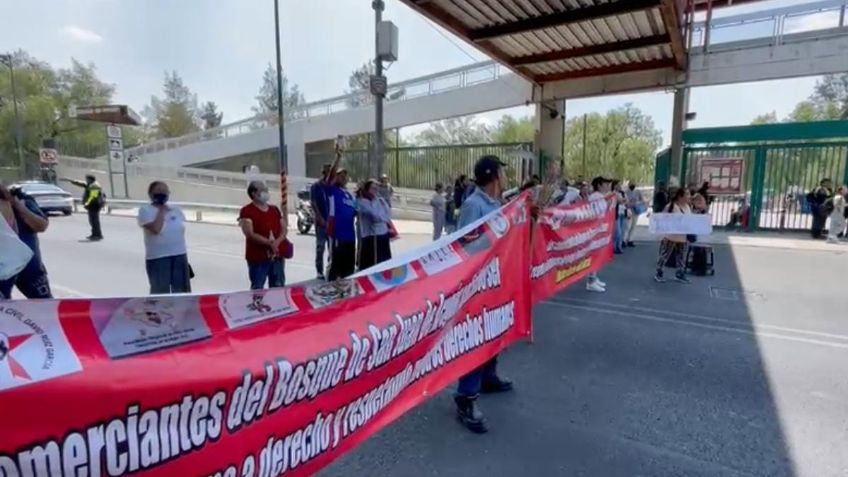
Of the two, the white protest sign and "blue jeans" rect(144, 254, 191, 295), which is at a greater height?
the white protest sign

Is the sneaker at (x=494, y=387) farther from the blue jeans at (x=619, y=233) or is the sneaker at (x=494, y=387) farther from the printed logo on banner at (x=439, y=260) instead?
the blue jeans at (x=619, y=233)

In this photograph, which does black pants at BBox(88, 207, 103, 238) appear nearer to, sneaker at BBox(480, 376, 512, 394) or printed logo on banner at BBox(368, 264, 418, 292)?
sneaker at BBox(480, 376, 512, 394)

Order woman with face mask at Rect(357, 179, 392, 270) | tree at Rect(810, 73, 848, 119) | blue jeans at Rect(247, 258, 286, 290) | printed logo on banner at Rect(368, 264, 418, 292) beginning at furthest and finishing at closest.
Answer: tree at Rect(810, 73, 848, 119) → woman with face mask at Rect(357, 179, 392, 270) → blue jeans at Rect(247, 258, 286, 290) → printed logo on banner at Rect(368, 264, 418, 292)

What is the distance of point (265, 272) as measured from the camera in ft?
17.3

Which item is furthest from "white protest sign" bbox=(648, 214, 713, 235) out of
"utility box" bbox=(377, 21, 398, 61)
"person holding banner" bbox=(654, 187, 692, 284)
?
"utility box" bbox=(377, 21, 398, 61)

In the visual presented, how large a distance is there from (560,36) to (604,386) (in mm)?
10753

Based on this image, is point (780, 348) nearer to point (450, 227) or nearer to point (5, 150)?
point (450, 227)

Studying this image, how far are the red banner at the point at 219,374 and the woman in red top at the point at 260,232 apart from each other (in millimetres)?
2884

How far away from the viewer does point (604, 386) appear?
147 inches

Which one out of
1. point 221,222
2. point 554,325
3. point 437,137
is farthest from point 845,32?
point 437,137

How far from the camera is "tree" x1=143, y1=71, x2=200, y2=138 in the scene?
56378mm

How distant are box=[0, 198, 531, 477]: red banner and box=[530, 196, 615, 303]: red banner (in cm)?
176

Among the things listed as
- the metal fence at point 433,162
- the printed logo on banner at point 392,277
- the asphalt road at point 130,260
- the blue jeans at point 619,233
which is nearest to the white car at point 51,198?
the asphalt road at point 130,260

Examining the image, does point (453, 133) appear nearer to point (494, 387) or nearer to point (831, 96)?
point (831, 96)
